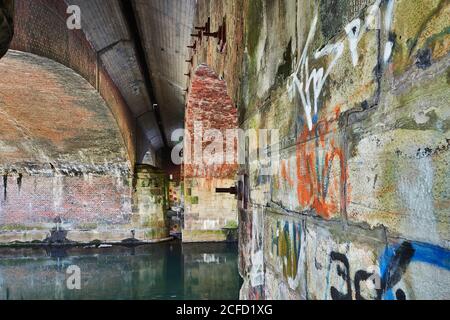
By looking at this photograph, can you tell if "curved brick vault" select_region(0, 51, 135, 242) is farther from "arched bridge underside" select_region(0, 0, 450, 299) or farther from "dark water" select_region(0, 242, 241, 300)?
"arched bridge underside" select_region(0, 0, 450, 299)

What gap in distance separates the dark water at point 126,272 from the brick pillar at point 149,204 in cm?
89

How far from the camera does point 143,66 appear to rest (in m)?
9.86

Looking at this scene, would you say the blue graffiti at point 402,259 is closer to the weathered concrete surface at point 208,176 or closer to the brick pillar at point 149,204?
the weathered concrete surface at point 208,176

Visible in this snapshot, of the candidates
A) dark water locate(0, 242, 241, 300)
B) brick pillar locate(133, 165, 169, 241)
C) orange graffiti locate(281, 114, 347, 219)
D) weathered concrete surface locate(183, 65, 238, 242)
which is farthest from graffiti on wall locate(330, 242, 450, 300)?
brick pillar locate(133, 165, 169, 241)

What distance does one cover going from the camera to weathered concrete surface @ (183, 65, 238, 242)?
1083 centimetres

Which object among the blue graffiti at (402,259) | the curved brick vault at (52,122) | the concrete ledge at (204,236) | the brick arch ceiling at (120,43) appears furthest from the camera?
the concrete ledge at (204,236)

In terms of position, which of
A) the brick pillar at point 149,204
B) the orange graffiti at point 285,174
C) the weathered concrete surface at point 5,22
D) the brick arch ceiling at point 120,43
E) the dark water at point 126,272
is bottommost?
the dark water at point 126,272

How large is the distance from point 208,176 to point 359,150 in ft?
36.0

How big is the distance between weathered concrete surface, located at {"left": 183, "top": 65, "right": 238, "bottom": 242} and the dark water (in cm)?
64

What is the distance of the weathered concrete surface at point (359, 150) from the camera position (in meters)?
0.86

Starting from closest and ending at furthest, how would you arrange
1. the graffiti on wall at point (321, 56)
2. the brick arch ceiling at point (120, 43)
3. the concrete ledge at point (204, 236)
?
the graffiti on wall at point (321, 56)
the brick arch ceiling at point (120, 43)
the concrete ledge at point (204, 236)

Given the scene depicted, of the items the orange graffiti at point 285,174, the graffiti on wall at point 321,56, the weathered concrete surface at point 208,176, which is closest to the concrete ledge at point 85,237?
the weathered concrete surface at point 208,176

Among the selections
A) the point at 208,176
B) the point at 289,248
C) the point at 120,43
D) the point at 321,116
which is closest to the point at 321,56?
the point at 321,116
